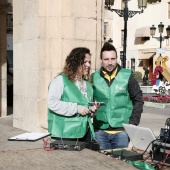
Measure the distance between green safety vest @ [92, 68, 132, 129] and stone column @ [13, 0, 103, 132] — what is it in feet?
9.66

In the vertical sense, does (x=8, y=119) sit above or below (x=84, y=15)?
below

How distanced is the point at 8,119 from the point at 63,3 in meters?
3.71

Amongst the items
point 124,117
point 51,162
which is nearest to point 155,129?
point 124,117

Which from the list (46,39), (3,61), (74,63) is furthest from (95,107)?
(3,61)

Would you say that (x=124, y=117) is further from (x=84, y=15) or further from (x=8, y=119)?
(x=8, y=119)

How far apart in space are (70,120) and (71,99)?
21 centimetres

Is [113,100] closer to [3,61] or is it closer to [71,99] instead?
[71,99]

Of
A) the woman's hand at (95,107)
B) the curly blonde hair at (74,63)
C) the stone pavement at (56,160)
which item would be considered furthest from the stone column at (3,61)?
the woman's hand at (95,107)

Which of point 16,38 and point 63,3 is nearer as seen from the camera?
point 63,3

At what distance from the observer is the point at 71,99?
4660mm

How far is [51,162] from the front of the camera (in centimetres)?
432

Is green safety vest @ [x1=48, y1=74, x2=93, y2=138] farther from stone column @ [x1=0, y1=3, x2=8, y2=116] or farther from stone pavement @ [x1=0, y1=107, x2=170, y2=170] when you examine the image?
stone column @ [x1=0, y1=3, x2=8, y2=116]

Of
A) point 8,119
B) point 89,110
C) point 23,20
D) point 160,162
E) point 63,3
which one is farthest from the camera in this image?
point 8,119

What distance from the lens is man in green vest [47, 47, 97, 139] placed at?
15.0ft
